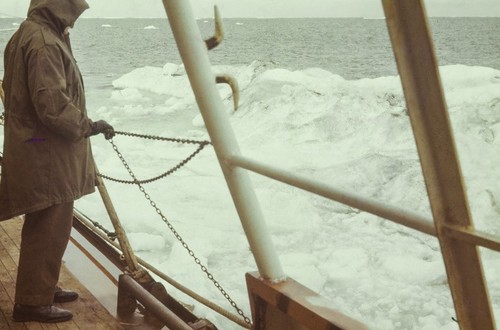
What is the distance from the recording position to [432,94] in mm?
869

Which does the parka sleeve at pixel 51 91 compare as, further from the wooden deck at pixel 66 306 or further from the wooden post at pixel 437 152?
the wooden post at pixel 437 152

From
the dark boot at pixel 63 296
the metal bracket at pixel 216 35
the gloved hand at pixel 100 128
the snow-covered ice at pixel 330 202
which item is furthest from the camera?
the snow-covered ice at pixel 330 202

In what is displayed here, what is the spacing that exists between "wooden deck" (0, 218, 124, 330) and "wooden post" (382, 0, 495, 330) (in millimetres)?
1837

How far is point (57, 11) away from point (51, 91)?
33cm

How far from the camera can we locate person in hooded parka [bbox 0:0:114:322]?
1905 millimetres

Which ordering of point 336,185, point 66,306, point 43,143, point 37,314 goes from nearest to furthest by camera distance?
point 336,185 → point 43,143 → point 37,314 → point 66,306

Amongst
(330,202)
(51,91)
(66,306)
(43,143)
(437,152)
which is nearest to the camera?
(437,152)

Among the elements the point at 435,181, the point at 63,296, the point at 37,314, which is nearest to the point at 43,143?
the point at 37,314

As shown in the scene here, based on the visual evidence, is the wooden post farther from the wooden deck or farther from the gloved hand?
the wooden deck

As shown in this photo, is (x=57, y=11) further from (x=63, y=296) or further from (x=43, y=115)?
(x=63, y=296)

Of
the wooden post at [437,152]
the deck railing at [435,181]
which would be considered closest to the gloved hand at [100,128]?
the deck railing at [435,181]

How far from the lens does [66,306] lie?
251 centimetres

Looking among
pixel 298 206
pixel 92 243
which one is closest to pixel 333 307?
pixel 92 243

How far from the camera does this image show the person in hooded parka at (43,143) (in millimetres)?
1905
